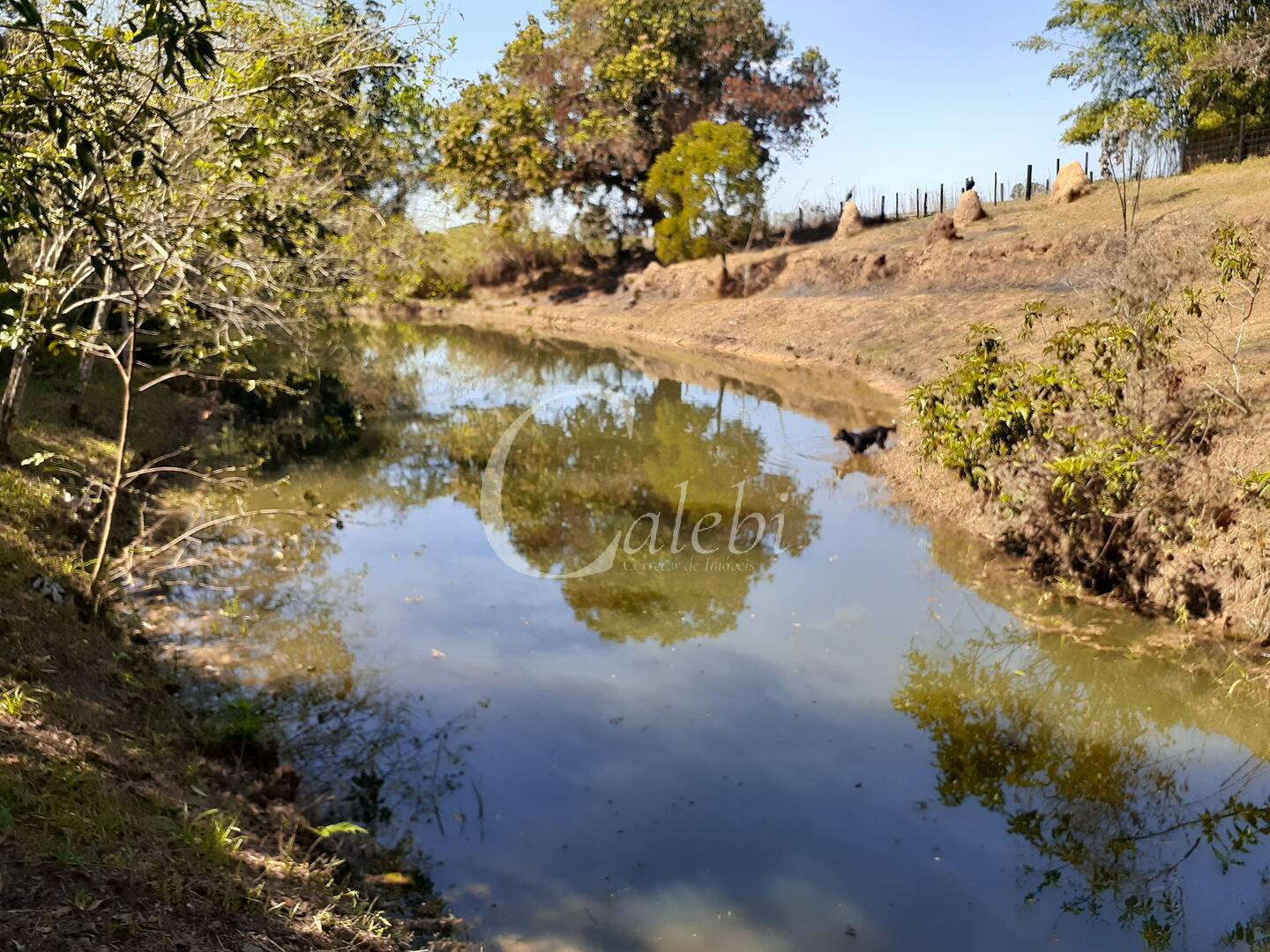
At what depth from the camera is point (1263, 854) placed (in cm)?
608

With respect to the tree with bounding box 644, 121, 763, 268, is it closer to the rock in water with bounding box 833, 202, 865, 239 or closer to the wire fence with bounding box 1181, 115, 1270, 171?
the rock in water with bounding box 833, 202, 865, 239

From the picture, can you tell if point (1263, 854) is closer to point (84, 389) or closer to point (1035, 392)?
point (1035, 392)

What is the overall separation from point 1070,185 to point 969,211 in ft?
11.3

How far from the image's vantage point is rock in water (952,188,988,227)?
36375mm

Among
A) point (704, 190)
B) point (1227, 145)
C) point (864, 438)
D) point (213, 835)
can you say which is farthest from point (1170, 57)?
point (213, 835)

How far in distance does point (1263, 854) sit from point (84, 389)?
14.5m

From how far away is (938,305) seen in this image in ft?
92.7

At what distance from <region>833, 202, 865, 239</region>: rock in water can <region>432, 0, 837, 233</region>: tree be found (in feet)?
22.4

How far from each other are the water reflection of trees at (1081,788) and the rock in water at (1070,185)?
3056 cm

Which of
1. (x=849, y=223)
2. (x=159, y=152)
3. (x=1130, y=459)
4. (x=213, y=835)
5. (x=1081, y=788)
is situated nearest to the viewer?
(x=213, y=835)

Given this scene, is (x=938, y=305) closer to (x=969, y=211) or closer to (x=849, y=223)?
(x=969, y=211)

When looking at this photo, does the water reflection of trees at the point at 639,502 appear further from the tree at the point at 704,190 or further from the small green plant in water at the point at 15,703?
the tree at the point at 704,190

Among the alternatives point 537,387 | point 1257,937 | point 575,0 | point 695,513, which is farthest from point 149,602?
point 575,0

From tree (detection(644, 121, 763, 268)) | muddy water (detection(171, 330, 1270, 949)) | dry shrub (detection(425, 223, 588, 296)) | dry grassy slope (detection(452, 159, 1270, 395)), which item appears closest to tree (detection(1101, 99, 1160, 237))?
dry grassy slope (detection(452, 159, 1270, 395))
